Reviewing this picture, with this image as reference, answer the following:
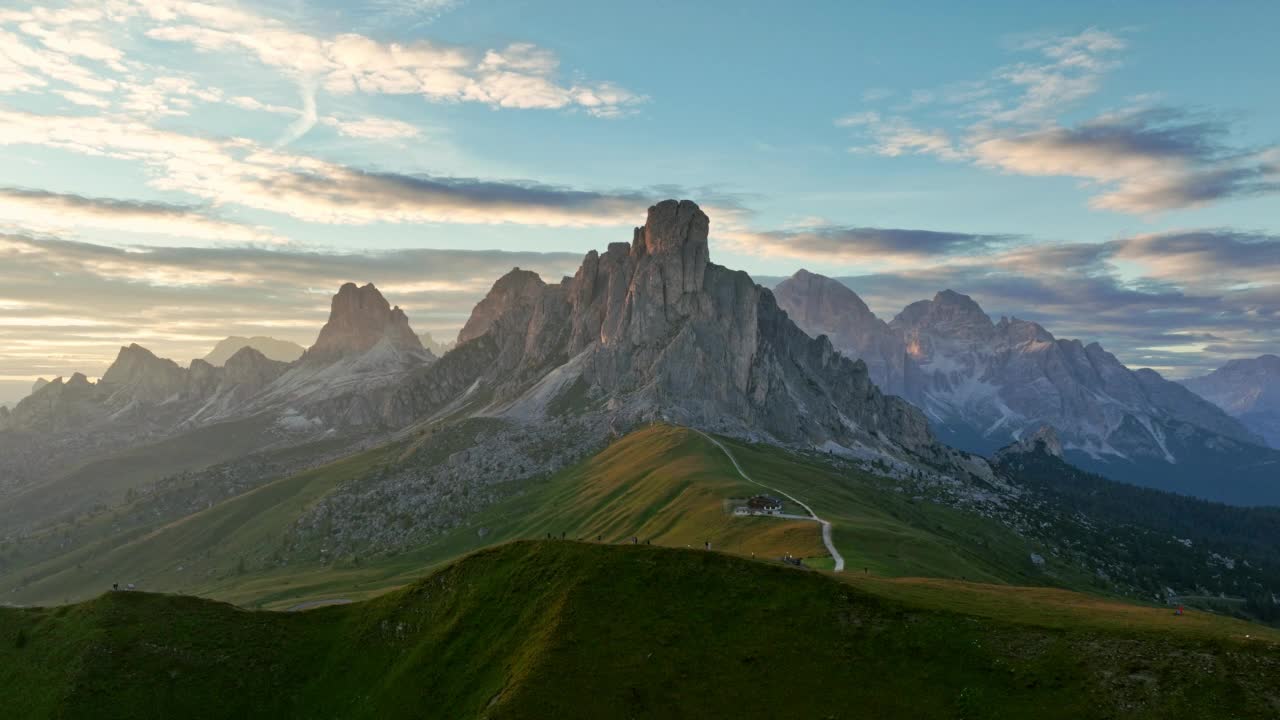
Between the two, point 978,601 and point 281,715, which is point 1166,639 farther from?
point 281,715

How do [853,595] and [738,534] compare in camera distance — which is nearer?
[853,595]

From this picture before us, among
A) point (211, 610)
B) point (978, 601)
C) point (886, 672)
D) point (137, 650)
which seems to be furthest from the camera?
point (211, 610)

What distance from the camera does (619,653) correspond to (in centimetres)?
Result: 7238

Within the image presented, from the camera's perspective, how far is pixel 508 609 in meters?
84.4

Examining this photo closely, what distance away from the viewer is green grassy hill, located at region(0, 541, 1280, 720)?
63.5 meters

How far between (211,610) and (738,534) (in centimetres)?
9451

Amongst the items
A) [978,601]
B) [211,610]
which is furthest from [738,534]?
[211,610]

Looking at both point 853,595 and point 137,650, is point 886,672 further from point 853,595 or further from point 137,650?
point 137,650

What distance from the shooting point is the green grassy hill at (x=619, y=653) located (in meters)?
63.5

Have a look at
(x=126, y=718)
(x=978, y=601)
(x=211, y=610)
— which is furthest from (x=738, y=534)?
(x=126, y=718)

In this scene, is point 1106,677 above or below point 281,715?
above

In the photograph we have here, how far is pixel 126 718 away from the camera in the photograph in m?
80.8

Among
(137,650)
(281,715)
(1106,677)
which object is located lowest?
(281,715)

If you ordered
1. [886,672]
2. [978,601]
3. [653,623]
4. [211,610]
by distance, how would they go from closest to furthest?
[886,672] < [653,623] < [978,601] < [211,610]
